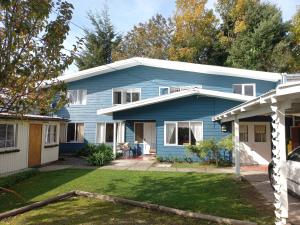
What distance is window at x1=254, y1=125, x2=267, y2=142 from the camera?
701 inches

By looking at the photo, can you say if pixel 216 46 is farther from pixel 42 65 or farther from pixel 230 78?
pixel 42 65

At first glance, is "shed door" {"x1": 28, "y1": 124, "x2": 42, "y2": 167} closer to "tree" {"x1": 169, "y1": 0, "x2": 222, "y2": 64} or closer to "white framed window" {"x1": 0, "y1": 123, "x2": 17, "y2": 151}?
"white framed window" {"x1": 0, "y1": 123, "x2": 17, "y2": 151}

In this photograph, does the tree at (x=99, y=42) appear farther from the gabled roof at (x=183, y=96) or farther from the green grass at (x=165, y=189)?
the green grass at (x=165, y=189)

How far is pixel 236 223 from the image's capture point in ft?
21.8

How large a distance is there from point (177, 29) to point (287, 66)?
13.6 m

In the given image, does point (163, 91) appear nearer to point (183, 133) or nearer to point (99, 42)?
point (183, 133)

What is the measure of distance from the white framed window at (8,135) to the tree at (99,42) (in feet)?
76.0

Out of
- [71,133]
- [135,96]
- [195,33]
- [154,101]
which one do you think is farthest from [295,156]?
[195,33]

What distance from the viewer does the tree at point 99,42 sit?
37281 millimetres

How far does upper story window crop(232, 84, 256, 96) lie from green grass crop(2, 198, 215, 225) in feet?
49.1

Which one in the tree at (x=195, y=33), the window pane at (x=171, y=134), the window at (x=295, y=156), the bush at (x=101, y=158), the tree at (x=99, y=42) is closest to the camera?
the window at (x=295, y=156)

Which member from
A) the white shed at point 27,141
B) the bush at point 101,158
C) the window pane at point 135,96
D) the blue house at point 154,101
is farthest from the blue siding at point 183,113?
the white shed at point 27,141

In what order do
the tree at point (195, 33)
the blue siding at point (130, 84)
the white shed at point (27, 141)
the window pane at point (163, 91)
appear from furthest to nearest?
the tree at point (195, 33)
the window pane at point (163, 91)
the blue siding at point (130, 84)
the white shed at point (27, 141)

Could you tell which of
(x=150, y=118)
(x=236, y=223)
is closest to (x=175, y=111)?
(x=150, y=118)
